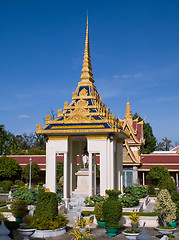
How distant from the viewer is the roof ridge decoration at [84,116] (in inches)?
803

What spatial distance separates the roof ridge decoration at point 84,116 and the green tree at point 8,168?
2003cm

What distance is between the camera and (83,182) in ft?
74.4

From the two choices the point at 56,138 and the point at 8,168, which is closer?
the point at 56,138

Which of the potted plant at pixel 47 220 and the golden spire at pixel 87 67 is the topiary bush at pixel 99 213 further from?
the golden spire at pixel 87 67

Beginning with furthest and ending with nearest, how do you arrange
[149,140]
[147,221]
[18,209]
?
1. [149,140]
2. [147,221]
3. [18,209]

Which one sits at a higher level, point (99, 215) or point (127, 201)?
point (127, 201)

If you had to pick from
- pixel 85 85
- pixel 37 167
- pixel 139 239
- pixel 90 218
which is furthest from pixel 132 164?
pixel 139 239

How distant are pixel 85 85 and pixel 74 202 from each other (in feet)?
26.1

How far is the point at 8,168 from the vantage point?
131ft

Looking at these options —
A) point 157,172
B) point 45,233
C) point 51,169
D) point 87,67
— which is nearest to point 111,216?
point 45,233

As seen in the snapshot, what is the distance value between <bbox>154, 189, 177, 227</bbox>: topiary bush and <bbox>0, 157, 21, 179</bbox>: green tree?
27.3m

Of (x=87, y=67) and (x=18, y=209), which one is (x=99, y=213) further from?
(x=87, y=67)

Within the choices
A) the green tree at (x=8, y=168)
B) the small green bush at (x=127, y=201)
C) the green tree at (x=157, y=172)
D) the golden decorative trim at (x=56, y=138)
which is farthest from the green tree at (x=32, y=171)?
the small green bush at (x=127, y=201)

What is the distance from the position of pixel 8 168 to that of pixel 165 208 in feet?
91.3
